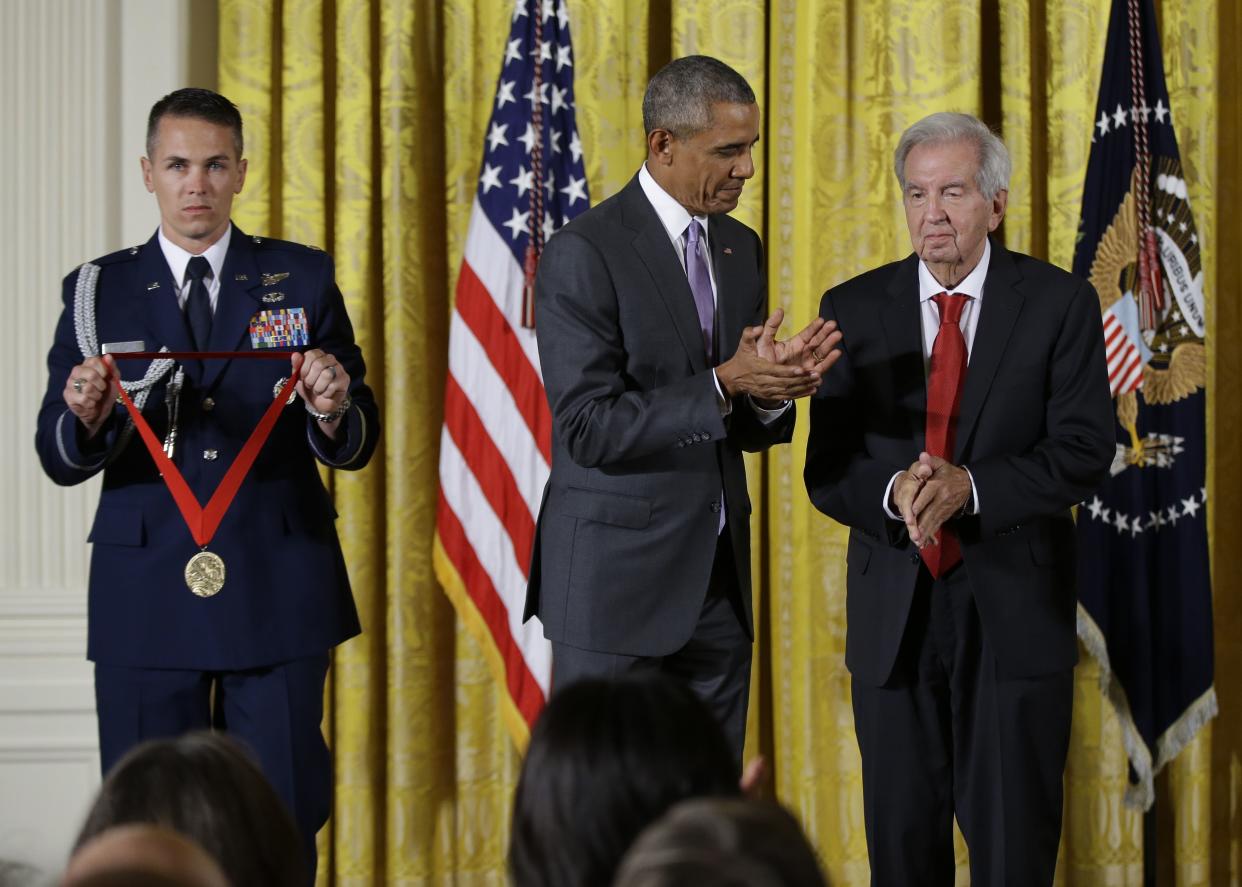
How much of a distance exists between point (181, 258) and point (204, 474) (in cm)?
44

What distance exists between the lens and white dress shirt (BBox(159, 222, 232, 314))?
2844 millimetres

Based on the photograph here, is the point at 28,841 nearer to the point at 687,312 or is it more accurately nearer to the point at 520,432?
the point at 520,432

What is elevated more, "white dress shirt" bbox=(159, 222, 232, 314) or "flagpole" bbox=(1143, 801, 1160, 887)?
"white dress shirt" bbox=(159, 222, 232, 314)

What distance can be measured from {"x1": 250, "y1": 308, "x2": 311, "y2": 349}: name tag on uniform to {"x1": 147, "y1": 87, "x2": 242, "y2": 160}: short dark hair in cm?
33

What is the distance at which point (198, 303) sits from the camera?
2834 millimetres

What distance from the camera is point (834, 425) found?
292 centimetres

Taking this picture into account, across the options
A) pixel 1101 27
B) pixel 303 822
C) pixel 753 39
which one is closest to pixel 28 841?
pixel 303 822

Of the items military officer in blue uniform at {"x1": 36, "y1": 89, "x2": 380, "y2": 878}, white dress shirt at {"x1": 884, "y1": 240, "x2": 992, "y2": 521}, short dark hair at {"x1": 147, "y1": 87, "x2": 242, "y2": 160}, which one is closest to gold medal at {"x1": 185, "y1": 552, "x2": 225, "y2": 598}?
military officer in blue uniform at {"x1": 36, "y1": 89, "x2": 380, "y2": 878}

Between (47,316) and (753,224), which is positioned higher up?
(753,224)

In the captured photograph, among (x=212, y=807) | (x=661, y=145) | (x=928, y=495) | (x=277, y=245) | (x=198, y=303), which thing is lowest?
(x=212, y=807)

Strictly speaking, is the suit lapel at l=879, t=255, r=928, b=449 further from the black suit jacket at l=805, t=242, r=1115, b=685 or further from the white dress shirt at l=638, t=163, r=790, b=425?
the white dress shirt at l=638, t=163, r=790, b=425

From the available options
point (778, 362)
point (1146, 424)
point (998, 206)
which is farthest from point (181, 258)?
point (1146, 424)

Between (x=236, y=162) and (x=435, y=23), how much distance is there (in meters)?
1.60

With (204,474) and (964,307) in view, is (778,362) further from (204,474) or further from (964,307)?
(204,474)
